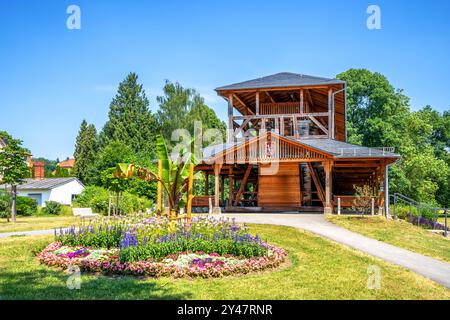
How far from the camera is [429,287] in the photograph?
8.62 m

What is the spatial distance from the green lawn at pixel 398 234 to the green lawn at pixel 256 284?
353 cm

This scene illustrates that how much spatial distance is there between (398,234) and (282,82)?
15556 millimetres

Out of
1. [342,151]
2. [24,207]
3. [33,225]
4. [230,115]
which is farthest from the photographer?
[24,207]

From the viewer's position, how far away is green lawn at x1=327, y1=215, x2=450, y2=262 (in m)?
14.0

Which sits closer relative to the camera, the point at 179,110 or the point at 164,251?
the point at 164,251

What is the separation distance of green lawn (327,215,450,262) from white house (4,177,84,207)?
32.6m

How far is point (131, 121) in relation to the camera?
6072 cm

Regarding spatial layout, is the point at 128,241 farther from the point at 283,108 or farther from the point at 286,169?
the point at 283,108

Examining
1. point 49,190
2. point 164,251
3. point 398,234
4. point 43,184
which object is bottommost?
point 398,234

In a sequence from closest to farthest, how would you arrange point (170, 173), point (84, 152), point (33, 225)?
point (170, 173) < point (33, 225) < point (84, 152)

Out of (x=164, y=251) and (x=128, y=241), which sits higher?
(x=128, y=241)

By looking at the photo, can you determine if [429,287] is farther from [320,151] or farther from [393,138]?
[393,138]

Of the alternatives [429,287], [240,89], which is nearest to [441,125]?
[240,89]

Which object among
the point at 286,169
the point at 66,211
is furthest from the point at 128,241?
the point at 66,211
